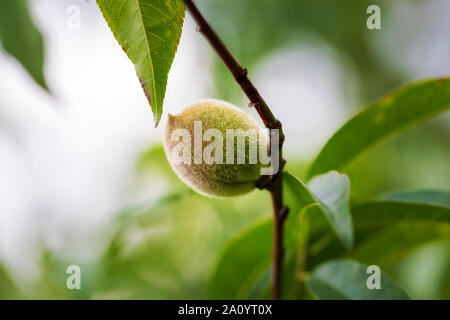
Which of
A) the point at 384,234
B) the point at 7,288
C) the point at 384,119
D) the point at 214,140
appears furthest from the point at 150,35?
the point at 7,288

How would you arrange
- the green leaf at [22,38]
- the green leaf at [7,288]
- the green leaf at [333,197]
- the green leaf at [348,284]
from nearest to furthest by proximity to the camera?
the green leaf at [333,197]
the green leaf at [348,284]
the green leaf at [22,38]
the green leaf at [7,288]

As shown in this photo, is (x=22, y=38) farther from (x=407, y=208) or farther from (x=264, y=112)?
(x=407, y=208)

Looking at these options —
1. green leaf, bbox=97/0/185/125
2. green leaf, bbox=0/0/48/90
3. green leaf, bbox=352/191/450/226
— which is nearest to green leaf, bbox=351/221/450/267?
green leaf, bbox=352/191/450/226

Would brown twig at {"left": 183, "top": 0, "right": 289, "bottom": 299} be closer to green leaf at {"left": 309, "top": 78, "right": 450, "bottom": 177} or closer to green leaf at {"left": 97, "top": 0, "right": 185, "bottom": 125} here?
green leaf at {"left": 97, "top": 0, "right": 185, "bottom": 125}

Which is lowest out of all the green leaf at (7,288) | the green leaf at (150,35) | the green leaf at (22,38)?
the green leaf at (7,288)

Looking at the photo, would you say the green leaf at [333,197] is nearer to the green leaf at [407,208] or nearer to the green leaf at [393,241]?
the green leaf at [407,208]

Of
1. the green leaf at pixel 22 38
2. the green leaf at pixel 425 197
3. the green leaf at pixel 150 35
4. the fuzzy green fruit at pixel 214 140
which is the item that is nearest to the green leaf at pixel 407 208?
the green leaf at pixel 425 197

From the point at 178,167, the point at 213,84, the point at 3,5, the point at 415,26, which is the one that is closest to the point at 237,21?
the point at 213,84
